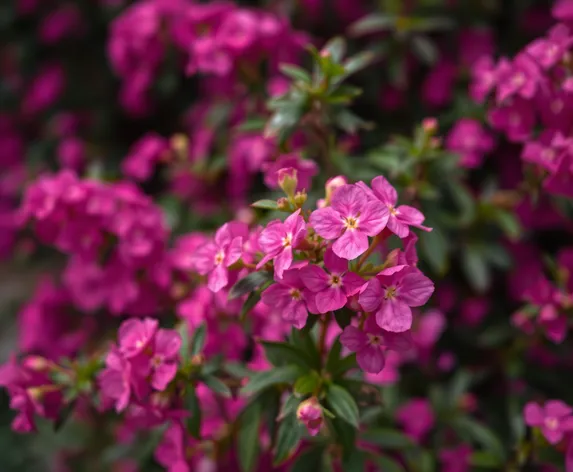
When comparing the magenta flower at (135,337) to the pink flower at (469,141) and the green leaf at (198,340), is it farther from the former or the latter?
the pink flower at (469,141)

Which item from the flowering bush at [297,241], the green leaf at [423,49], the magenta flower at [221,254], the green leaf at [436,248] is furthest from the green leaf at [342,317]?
the green leaf at [423,49]

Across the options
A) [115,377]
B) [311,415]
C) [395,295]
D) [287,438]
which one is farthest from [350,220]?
[115,377]

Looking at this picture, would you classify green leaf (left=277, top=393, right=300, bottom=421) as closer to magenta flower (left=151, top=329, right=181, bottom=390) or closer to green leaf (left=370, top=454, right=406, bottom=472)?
magenta flower (left=151, top=329, right=181, bottom=390)

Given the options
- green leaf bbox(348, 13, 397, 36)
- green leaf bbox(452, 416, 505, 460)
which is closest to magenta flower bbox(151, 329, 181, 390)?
green leaf bbox(452, 416, 505, 460)

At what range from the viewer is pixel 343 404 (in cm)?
127

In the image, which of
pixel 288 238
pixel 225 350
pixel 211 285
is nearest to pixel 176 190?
pixel 225 350

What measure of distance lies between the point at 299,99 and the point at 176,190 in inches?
35.0

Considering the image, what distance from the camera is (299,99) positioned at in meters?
1.55

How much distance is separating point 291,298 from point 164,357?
0.35 m

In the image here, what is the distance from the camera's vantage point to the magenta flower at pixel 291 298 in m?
1.13

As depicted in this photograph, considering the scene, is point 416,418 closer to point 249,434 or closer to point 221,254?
point 249,434

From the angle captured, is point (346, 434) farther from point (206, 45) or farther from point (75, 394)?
point (206, 45)

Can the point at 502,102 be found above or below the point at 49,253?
above

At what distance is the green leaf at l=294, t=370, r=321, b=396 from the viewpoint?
4.10 feet
